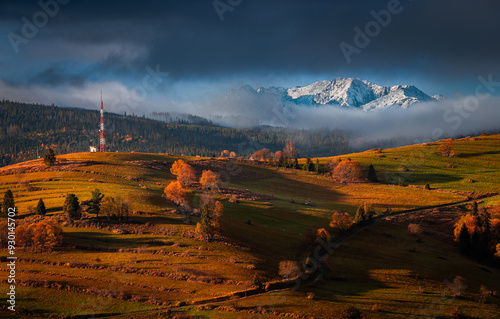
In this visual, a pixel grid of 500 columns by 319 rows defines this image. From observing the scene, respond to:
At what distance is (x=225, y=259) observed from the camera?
209 feet

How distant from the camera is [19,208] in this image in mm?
84625

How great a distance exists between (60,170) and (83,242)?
2919 inches

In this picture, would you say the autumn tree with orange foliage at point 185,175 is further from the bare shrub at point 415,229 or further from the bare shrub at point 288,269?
the bare shrub at point 415,229

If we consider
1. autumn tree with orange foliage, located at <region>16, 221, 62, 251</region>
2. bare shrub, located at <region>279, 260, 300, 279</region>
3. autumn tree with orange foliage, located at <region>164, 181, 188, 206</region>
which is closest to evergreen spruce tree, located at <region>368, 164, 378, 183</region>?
autumn tree with orange foliage, located at <region>164, 181, 188, 206</region>

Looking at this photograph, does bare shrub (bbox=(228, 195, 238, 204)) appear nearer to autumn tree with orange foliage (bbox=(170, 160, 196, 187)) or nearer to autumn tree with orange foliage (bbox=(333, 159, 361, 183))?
autumn tree with orange foliage (bbox=(170, 160, 196, 187))

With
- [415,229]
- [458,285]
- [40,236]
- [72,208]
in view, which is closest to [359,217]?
[415,229]

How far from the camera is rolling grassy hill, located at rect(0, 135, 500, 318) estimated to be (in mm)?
50031

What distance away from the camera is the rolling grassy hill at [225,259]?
50031 millimetres

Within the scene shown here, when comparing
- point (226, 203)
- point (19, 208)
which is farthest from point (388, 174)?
point (19, 208)

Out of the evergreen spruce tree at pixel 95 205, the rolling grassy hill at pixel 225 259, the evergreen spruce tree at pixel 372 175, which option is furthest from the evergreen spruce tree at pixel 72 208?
the evergreen spruce tree at pixel 372 175

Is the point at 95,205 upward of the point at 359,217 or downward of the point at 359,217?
upward

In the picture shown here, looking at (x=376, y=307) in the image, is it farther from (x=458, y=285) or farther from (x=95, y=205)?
(x=95, y=205)

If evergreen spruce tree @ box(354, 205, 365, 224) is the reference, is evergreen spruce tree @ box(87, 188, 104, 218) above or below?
above

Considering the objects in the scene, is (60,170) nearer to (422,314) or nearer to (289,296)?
(289,296)
